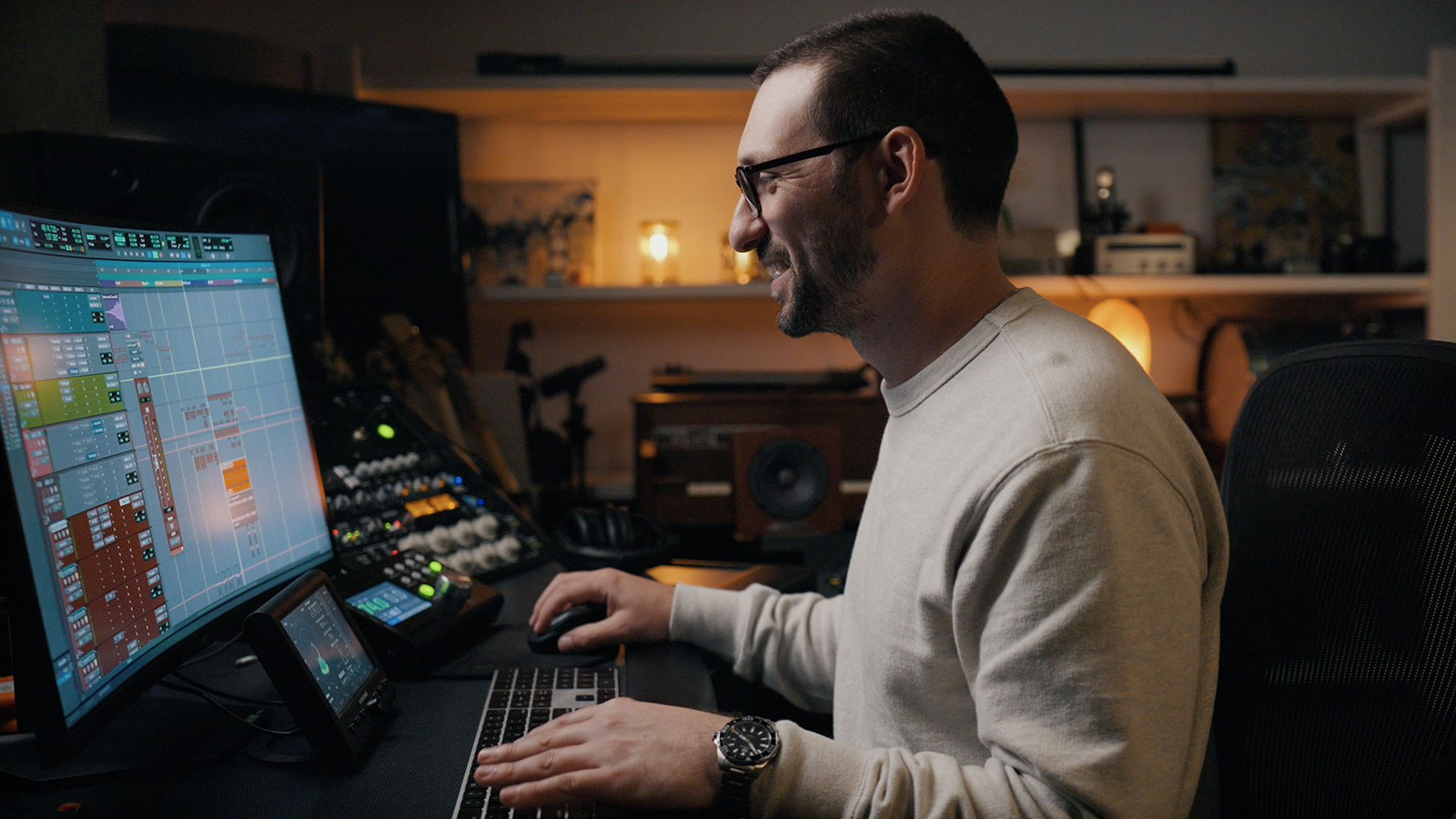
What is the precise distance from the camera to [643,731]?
67cm

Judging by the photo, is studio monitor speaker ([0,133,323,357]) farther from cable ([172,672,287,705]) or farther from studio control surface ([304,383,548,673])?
cable ([172,672,287,705])

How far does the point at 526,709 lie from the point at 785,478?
1346 millimetres

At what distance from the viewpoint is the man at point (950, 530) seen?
1.95ft

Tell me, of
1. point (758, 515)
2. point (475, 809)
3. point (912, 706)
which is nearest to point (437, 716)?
point (475, 809)

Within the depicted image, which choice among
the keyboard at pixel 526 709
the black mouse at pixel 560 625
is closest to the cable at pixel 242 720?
the keyboard at pixel 526 709

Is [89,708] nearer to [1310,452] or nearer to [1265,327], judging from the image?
[1310,452]

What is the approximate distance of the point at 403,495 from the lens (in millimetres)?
1175

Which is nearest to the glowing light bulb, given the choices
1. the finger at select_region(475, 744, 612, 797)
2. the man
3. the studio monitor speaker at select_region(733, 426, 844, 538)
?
the studio monitor speaker at select_region(733, 426, 844, 538)

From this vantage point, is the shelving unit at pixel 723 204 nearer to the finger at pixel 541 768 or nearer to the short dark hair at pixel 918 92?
the short dark hair at pixel 918 92

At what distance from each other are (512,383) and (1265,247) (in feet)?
7.00

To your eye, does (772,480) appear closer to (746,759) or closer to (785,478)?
(785,478)

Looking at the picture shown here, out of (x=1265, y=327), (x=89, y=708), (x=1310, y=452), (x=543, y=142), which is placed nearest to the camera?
(x=89, y=708)

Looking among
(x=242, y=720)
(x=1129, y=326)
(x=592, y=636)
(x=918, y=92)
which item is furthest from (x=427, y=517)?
(x=1129, y=326)

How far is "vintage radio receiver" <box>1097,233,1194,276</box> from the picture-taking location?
2.38 meters
